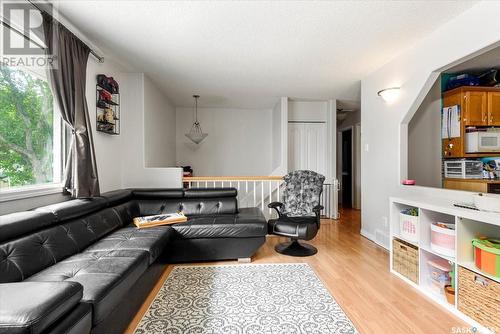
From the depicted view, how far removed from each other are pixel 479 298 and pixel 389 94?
7.83 feet

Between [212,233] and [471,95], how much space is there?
356cm

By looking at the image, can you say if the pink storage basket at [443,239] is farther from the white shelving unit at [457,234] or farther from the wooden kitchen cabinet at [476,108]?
the wooden kitchen cabinet at [476,108]

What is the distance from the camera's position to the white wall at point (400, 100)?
207cm

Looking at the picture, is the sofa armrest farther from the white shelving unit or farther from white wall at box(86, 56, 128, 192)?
the white shelving unit

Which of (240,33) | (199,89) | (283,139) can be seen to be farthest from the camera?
(283,139)

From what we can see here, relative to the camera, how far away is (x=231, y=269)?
2514 mm

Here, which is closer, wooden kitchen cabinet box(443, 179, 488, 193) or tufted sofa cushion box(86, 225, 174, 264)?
tufted sofa cushion box(86, 225, 174, 264)

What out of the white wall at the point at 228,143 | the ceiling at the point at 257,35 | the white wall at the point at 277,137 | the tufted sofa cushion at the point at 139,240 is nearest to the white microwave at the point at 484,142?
the ceiling at the point at 257,35

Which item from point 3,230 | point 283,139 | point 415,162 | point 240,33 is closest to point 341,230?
point 415,162

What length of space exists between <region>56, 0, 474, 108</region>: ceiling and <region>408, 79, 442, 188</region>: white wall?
94 centimetres

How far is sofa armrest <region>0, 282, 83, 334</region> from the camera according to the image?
2.79ft

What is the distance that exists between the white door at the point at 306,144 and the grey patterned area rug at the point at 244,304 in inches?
118

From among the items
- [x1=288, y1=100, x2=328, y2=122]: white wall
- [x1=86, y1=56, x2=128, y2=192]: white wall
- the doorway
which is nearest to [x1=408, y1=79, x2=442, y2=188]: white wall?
[x1=288, y1=100, x2=328, y2=122]: white wall

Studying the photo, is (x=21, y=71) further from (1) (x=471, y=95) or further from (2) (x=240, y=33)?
(1) (x=471, y=95)
